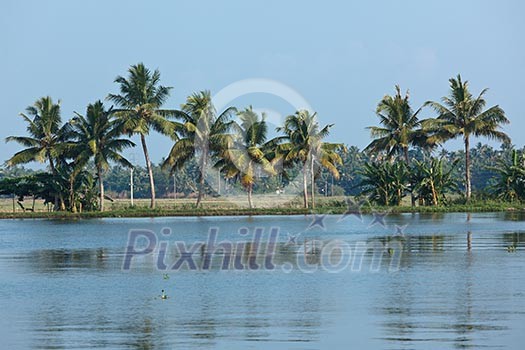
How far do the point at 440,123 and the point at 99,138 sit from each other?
20.9 m

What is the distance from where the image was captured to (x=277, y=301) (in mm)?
17359

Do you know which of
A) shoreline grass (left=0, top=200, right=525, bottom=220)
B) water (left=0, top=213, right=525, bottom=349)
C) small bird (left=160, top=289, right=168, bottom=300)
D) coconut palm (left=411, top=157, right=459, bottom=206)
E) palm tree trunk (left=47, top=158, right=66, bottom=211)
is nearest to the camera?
water (left=0, top=213, right=525, bottom=349)

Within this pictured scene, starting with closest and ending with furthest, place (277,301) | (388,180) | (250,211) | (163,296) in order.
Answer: (277,301) → (163,296) → (388,180) → (250,211)

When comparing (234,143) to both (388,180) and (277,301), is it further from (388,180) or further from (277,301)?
(277,301)

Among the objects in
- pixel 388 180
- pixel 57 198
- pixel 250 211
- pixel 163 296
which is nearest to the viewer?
pixel 163 296

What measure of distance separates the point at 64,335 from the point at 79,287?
20.4 feet

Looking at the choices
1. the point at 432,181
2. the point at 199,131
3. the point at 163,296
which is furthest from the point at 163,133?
the point at 163,296

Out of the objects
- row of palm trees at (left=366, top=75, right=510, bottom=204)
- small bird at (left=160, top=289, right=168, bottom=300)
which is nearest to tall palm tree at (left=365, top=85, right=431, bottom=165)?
row of palm trees at (left=366, top=75, right=510, bottom=204)

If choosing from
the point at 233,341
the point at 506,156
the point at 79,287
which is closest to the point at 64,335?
the point at 233,341

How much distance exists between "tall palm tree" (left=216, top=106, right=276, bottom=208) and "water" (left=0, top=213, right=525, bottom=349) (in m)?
26.5

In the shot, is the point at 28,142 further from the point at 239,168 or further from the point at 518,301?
the point at 518,301

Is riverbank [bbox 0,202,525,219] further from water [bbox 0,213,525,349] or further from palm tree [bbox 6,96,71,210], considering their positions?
water [bbox 0,213,525,349]

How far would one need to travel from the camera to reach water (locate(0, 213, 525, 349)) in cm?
1350

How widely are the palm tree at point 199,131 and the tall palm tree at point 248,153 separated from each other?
76 centimetres
